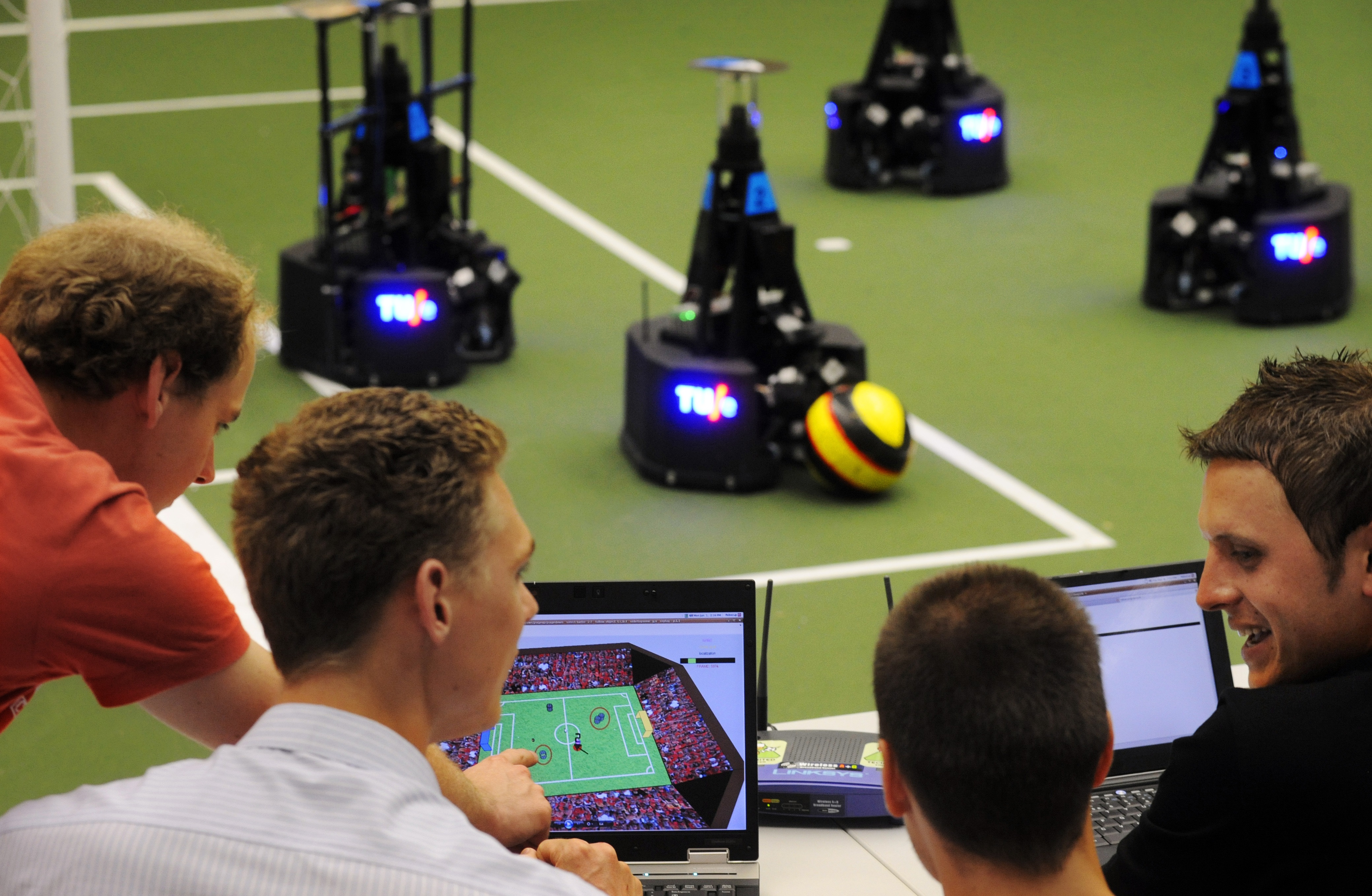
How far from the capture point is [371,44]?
873 centimetres

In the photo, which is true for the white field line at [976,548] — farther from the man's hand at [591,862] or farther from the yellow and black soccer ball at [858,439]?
the man's hand at [591,862]

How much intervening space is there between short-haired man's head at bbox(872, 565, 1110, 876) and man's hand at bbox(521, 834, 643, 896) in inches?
27.1

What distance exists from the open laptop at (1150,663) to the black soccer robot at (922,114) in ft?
30.1

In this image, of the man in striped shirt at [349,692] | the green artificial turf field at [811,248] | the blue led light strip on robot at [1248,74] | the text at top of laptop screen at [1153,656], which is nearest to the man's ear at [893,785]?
the man in striped shirt at [349,692]

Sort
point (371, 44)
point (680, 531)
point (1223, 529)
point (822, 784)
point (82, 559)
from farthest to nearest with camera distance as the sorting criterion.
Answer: point (371, 44) → point (680, 531) → point (822, 784) → point (1223, 529) → point (82, 559)

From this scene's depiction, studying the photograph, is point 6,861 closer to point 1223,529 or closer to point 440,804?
point 440,804

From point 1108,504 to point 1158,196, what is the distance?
311cm

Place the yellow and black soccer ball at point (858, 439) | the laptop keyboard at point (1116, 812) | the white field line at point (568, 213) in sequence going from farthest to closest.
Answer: the white field line at point (568, 213) < the yellow and black soccer ball at point (858, 439) < the laptop keyboard at point (1116, 812)

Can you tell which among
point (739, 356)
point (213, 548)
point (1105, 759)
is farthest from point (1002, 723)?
point (739, 356)

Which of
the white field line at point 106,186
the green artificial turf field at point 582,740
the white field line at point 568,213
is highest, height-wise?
the green artificial turf field at point 582,740

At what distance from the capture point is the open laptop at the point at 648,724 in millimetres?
3088

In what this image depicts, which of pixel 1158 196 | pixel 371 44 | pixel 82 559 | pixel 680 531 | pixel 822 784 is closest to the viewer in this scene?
pixel 82 559

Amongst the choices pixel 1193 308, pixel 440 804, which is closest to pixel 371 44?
pixel 1193 308

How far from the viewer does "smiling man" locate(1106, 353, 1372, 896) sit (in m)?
2.58
